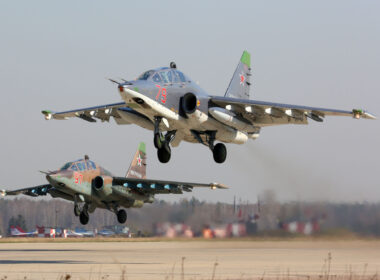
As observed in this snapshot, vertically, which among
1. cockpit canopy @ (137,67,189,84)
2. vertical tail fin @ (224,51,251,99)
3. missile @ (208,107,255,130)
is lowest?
missile @ (208,107,255,130)

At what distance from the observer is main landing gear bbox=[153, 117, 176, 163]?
2259 cm

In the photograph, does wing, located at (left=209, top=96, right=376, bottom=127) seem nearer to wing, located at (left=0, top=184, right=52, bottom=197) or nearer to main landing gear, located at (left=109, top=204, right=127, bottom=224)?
main landing gear, located at (left=109, top=204, right=127, bottom=224)

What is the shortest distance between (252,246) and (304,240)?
3.46 metres

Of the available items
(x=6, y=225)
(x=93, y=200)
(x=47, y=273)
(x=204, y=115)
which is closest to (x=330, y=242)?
(x=204, y=115)

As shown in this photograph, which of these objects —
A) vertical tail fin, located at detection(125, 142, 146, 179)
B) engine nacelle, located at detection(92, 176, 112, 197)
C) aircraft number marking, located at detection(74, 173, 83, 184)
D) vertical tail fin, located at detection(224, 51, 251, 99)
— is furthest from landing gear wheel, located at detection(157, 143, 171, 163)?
vertical tail fin, located at detection(125, 142, 146, 179)

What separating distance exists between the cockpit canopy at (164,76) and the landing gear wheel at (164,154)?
2319 millimetres

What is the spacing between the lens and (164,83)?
22516 millimetres

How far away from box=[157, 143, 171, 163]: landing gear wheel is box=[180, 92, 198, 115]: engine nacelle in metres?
1.41

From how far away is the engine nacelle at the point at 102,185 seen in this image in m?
44.2

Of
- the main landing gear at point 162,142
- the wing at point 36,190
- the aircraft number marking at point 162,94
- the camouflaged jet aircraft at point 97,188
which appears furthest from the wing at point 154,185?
the aircraft number marking at point 162,94

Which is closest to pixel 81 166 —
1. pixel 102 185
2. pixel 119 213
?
pixel 102 185

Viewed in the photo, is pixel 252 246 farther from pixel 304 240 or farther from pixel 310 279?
pixel 310 279

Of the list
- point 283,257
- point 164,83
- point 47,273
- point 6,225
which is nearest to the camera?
point 47,273

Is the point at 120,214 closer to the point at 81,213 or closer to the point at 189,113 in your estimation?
the point at 81,213
